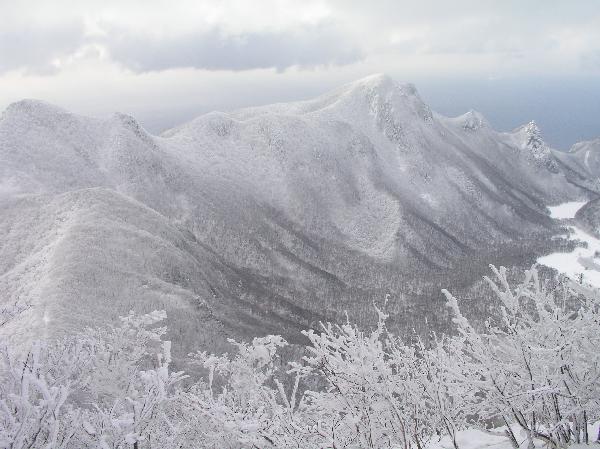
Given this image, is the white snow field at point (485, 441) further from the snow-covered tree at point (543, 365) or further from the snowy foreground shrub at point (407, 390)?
the snow-covered tree at point (543, 365)

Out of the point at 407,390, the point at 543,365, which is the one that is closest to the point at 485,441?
the point at 407,390

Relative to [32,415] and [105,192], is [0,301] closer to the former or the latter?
[105,192]

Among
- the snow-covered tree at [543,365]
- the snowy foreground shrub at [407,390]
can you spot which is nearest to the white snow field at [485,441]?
the snowy foreground shrub at [407,390]

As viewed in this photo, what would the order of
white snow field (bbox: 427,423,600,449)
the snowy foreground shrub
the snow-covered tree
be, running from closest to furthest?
1. the snowy foreground shrub
2. the snow-covered tree
3. white snow field (bbox: 427,423,600,449)

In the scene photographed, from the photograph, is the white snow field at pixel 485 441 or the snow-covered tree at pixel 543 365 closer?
the snow-covered tree at pixel 543 365

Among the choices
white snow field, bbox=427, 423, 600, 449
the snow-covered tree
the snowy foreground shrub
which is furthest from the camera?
white snow field, bbox=427, 423, 600, 449

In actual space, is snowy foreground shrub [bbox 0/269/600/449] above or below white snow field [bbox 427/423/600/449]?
above

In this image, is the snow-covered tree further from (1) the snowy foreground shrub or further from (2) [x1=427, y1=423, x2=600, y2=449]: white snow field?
(2) [x1=427, y1=423, x2=600, y2=449]: white snow field

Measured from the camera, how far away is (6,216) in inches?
5797

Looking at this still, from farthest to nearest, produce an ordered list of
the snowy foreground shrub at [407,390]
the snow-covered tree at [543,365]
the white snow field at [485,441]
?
the white snow field at [485,441] < the snow-covered tree at [543,365] < the snowy foreground shrub at [407,390]

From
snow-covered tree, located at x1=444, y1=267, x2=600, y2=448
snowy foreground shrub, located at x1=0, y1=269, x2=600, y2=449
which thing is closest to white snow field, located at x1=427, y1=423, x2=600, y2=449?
snowy foreground shrub, located at x1=0, y1=269, x2=600, y2=449

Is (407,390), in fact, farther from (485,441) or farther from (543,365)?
(485,441)

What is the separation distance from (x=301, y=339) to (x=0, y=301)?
94.9m

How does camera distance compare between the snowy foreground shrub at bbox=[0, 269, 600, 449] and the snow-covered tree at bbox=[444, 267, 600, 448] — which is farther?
the snow-covered tree at bbox=[444, 267, 600, 448]
